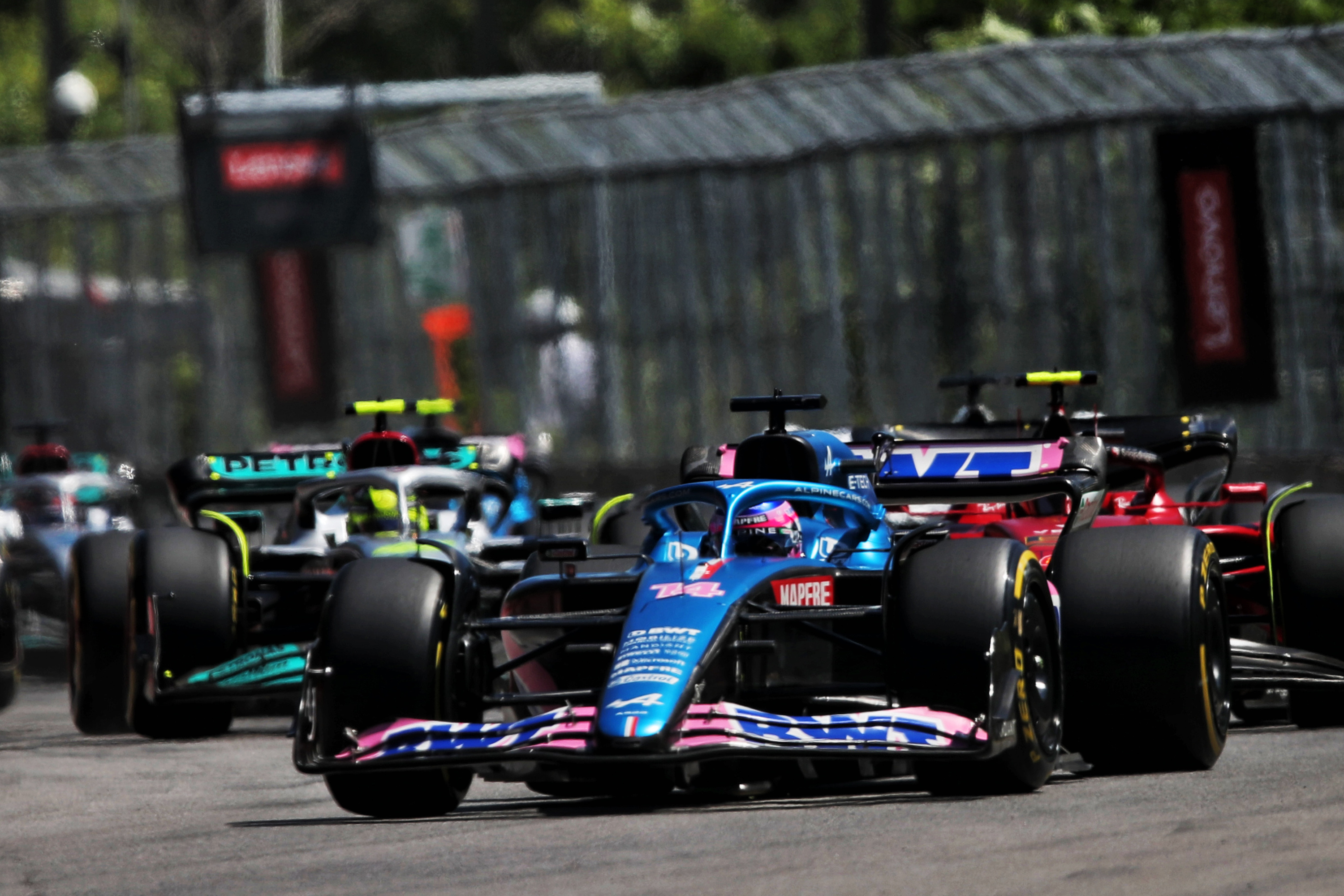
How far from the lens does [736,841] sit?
23.9ft

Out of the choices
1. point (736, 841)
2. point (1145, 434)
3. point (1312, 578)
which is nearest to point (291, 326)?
point (1145, 434)

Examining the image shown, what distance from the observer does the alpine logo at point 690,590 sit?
8.23 m

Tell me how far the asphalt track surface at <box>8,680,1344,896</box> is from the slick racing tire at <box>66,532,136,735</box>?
3198 mm

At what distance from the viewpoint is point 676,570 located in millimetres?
8508

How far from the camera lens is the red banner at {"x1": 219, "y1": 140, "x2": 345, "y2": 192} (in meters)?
24.8

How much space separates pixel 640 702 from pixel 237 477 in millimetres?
7175

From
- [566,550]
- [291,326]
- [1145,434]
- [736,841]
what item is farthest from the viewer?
[291,326]

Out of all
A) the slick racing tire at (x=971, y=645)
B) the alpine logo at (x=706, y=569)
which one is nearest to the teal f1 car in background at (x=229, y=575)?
the alpine logo at (x=706, y=569)

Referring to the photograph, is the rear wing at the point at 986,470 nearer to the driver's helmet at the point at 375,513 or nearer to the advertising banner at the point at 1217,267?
the driver's helmet at the point at 375,513

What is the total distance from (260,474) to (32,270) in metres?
13.7

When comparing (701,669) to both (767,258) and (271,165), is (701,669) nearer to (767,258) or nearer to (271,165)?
(767,258)

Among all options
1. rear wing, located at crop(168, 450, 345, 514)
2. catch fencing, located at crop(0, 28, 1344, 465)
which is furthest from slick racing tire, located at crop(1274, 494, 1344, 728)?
catch fencing, located at crop(0, 28, 1344, 465)

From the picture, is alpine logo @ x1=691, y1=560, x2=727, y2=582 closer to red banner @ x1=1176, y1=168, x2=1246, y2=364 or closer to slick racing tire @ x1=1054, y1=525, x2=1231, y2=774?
slick racing tire @ x1=1054, y1=525, x2=1231, y2=774

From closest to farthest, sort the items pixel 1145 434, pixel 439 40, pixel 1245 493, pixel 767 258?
pixel 1245 493, pixel 1145 434, pixel 767 258, pixel 439 40
